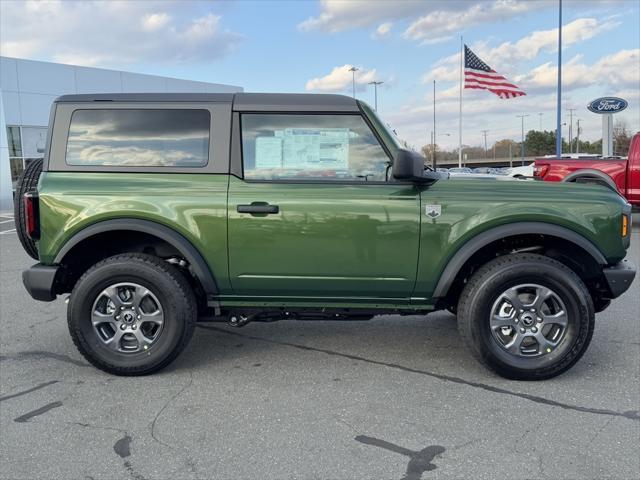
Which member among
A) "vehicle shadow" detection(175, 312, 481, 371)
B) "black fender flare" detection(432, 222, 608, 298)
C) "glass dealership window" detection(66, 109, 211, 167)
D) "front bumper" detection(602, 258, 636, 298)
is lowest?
"vehicle shadow" detection(175, 312, 481, 371)

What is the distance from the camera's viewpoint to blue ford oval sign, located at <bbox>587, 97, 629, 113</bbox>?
64.5 feet

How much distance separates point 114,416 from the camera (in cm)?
342

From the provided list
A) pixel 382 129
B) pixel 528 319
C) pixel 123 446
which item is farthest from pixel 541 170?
pixel 123 446

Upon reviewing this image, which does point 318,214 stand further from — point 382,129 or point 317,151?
point 382,129

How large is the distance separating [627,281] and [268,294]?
2.51m

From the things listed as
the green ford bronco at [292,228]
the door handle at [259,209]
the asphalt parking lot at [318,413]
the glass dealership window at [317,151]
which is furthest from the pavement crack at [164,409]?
the glass dealership window at [317,151]

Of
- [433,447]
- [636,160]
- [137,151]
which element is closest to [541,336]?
[433,447]

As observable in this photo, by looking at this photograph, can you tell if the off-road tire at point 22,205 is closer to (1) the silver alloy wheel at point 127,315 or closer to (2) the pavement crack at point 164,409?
(1) the silver alloy wheel at point 127,315

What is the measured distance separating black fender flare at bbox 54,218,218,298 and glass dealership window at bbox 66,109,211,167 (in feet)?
1.45

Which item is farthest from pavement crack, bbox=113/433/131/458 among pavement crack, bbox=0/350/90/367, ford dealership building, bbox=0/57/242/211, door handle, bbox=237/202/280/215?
ford dealership building, bbox=0/57/242/211

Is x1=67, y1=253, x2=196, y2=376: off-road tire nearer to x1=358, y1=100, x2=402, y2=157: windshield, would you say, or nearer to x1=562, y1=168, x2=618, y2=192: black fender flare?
x1=358, y1=100, x2=402, y2=157: windshield

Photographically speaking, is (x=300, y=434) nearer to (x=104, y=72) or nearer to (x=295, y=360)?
(x=295, y=360)

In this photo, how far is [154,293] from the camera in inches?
156

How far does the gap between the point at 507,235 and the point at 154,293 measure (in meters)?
2.49
